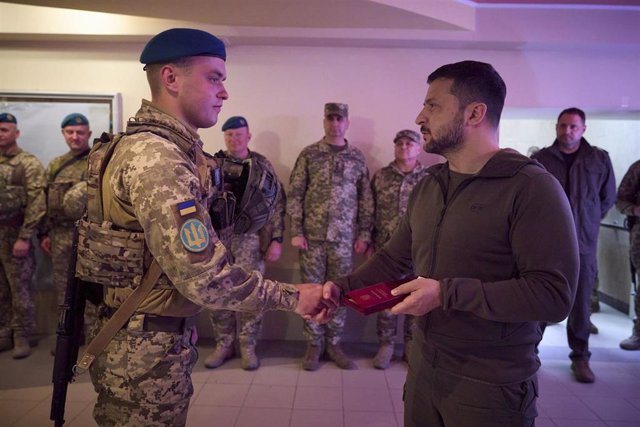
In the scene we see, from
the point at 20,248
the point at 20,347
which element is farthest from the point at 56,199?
the point at 20,347

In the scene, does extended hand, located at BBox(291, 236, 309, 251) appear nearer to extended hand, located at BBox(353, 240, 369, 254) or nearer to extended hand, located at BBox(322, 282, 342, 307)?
extended hand, located at BBox(353, 240, 369, 254)

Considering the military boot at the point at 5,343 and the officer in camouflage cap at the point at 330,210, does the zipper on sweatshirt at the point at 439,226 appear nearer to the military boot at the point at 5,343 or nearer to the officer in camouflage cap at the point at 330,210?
the officer in camouflage cap at the point at 330,210

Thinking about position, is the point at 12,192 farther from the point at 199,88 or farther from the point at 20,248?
the point at 199,88

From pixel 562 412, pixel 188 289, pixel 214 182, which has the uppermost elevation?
pixel 214 182

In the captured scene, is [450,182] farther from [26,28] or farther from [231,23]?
[26,28]

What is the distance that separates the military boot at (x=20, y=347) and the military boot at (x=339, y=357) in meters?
2.43

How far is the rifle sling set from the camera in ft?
4.48

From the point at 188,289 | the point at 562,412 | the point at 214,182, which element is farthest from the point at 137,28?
the point at 562,412

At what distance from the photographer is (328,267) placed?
3.68 meters

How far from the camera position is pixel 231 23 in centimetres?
373

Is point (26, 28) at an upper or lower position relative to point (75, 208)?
upper

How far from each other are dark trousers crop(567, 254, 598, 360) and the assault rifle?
10.6 feet

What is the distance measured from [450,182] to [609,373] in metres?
2.99

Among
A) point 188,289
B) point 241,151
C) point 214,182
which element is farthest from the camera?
point 241,151
